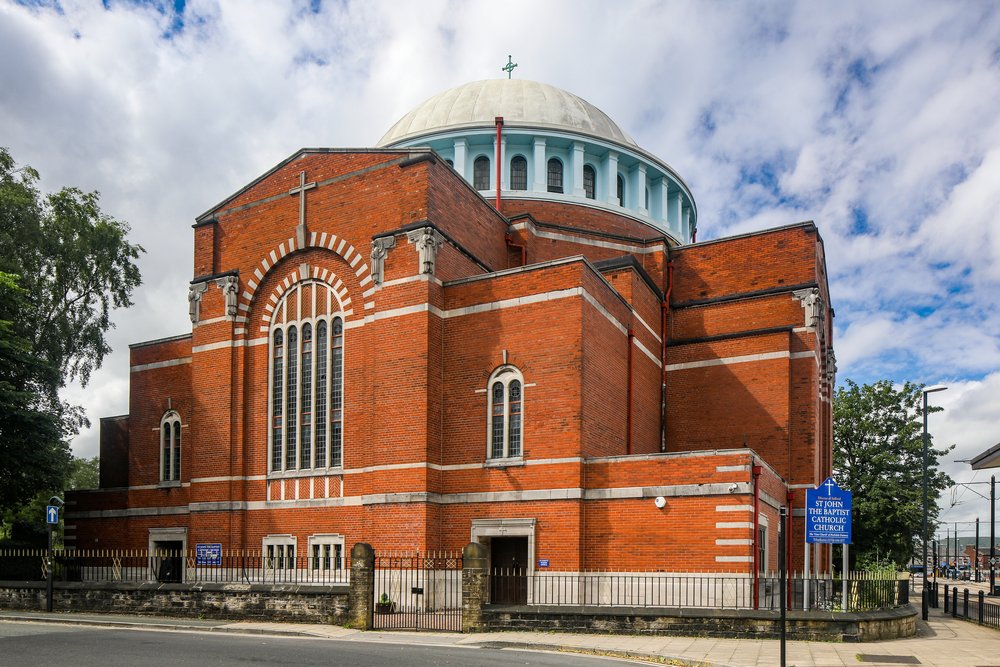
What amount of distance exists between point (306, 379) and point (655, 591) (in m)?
11.9

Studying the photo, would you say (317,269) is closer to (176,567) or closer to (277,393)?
(277,393)

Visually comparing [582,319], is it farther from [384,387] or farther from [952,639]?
[952,639]

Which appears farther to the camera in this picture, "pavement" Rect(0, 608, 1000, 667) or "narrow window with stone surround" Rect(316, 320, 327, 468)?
"narrow window with stone surround" Rect(316, 320, 327, 468)

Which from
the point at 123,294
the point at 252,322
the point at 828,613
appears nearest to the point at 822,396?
the point at 828,613

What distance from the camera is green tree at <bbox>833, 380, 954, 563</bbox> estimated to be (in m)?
41.2

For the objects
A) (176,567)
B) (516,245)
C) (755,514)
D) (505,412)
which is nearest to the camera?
(755,514)

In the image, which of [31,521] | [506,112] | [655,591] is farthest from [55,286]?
[655,591]

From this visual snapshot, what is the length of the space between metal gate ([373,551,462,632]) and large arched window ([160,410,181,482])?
9937 mm

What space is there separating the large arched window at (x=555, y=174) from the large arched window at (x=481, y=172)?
2.32m

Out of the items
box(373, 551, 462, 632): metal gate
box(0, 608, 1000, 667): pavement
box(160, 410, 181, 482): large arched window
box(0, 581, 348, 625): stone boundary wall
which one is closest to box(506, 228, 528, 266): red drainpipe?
box(373, 551, 462, 632): metal gate

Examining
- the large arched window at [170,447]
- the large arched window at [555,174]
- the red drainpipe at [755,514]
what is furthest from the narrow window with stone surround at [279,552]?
the large arched window at [555,174]

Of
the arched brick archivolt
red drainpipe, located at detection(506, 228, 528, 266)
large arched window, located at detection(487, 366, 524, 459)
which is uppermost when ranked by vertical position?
red drainpipe, located at detection(506, 228, 528, 266)

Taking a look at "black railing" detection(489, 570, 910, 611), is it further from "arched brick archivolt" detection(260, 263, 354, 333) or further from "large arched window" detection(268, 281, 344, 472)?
"arched brick archivolt" detection(260, 263, 354, 333)

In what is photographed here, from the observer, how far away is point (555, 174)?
35781 mm
